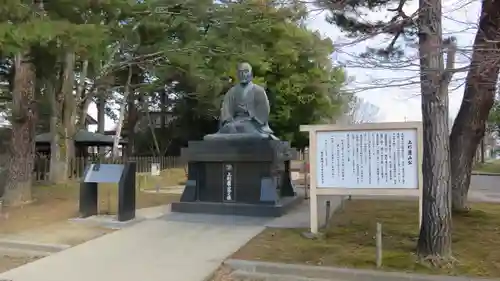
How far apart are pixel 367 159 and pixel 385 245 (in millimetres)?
1173

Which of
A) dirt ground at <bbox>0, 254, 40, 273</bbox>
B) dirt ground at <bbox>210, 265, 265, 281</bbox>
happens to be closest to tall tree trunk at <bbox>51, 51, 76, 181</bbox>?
dirt ground at <bbox>0, 254, 40, 273</bbox>

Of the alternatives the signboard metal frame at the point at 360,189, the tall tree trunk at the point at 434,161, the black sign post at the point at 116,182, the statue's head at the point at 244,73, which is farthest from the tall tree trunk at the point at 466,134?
the black sign post at the point at 116,182

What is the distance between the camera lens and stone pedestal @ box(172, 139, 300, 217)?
8953 mm

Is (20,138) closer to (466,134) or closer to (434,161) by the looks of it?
(434,161)

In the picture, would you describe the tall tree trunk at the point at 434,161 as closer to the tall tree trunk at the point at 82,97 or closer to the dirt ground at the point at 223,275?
the dirt ground at the point at 223,275

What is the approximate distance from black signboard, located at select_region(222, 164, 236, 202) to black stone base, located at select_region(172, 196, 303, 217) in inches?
8.2

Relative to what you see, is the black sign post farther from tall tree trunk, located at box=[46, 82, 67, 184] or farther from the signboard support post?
tall tree trunk, located at box=[46, 82, 67, 184]

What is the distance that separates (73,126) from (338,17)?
1294cm

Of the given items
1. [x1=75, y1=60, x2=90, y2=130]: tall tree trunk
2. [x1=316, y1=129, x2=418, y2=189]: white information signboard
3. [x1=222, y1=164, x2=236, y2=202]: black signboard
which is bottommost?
[x1=222, y1=164, x2=236, y2=202]: black signboard

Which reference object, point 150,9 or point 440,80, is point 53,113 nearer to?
point 150,9

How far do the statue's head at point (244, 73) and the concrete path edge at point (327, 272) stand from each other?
5329 millimetres

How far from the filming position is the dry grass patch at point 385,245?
16.6 ft

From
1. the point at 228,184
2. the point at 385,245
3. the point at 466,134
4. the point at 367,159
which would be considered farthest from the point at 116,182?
the point at 466,134

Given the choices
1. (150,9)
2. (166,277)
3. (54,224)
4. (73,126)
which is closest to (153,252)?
(166,277)
